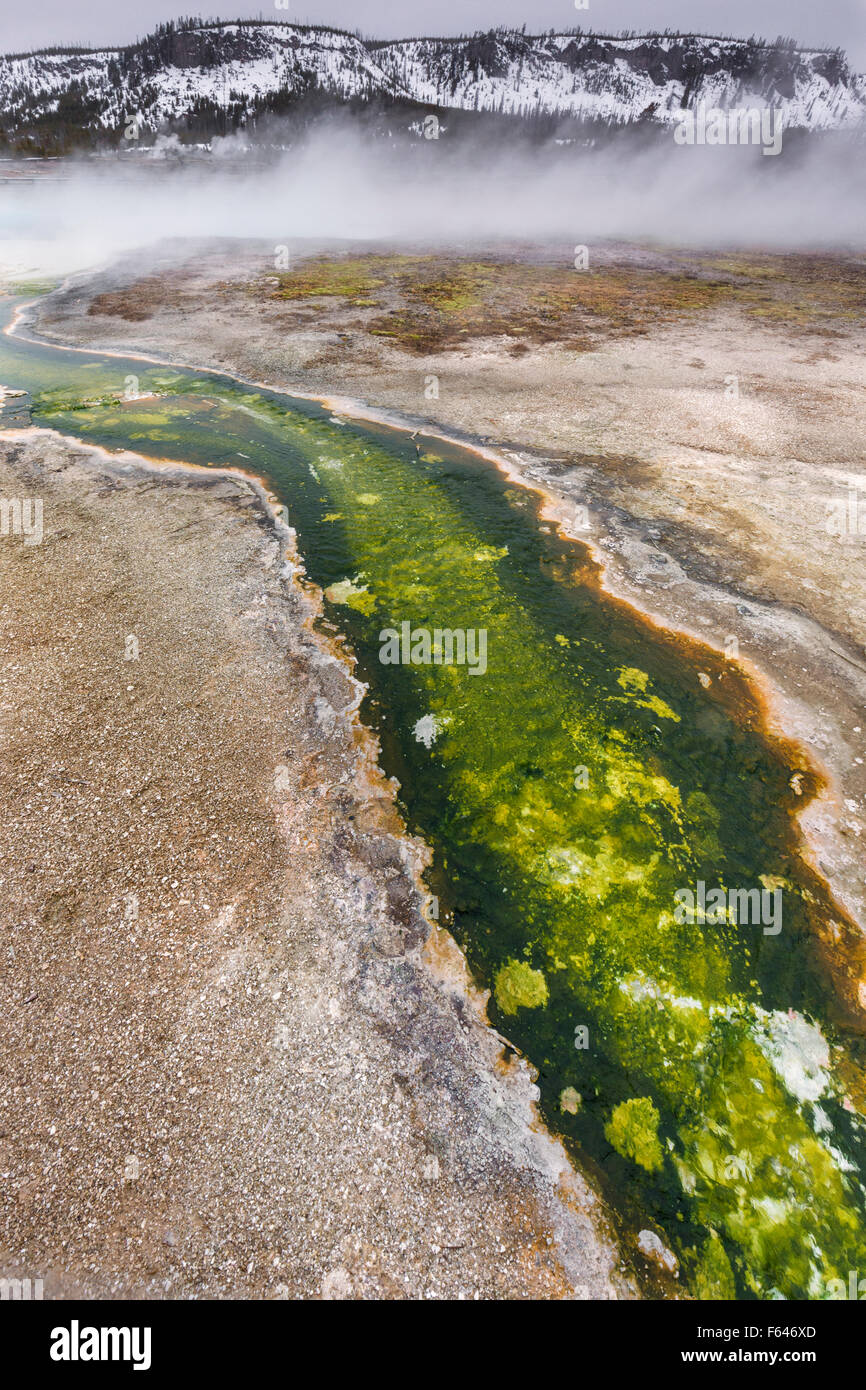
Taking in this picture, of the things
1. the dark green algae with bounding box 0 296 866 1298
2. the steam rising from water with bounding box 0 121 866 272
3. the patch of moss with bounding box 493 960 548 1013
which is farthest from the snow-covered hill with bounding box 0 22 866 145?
the patch of moss with bounding box 493 960 548 1013

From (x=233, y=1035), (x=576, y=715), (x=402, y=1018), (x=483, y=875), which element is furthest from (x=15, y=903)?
(x=576, y=715)

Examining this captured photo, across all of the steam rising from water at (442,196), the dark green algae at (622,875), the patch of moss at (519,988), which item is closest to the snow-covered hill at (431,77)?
the steam rising from water at (442,196)

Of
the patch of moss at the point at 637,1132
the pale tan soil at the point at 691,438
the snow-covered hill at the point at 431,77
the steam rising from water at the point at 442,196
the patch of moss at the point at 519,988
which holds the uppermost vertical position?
the snow-covered hill at the point at 431,77

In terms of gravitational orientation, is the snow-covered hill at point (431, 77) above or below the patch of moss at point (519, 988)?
above

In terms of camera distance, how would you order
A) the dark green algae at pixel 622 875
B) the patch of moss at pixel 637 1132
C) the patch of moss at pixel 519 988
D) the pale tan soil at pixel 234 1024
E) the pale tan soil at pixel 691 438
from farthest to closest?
the pale tan soil at pixel 691 438 < the patch of moss at pixel 519 988 < the patch of moss at pixel 637 1132 < the dark green algae at pixel 622 875 < the pale tan soil at pixel 234 1024

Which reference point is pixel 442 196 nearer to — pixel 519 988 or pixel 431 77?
pixel 519 988

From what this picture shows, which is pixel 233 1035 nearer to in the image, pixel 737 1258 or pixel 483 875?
pixel 483 875

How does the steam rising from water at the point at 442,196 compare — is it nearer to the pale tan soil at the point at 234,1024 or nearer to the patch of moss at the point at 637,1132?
the pale tan soil at the point at 234,1024
